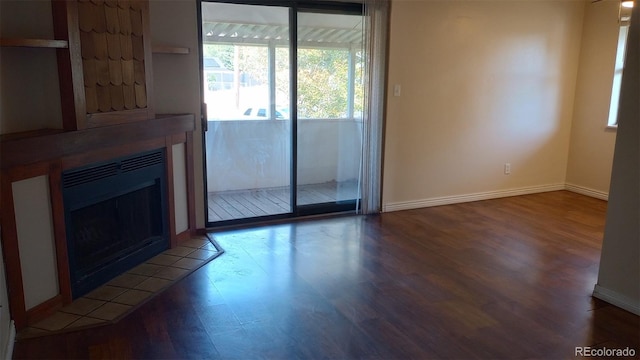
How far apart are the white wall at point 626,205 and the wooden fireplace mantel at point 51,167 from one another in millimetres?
2985

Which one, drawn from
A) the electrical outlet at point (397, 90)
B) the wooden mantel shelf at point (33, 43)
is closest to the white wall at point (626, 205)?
the electrical outlet at point (397, 90)

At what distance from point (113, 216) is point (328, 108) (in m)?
2.24

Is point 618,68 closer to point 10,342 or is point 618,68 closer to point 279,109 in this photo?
point 279,109


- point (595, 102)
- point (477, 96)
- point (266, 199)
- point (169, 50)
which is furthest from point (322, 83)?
point (595, 102)

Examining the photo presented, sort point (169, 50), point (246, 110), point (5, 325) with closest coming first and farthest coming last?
point (5, 325)
point (169, 50)
point (246, 110)

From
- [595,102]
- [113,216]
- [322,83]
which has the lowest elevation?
[113,216]

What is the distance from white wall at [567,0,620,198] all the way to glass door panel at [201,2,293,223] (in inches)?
144

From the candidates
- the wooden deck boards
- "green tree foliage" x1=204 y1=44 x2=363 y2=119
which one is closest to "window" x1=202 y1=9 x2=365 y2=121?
"green tree foliage" x1=204 y1=44 x2=363 y2=119

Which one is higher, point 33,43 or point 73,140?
point 33,43

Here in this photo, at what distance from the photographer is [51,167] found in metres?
2.54

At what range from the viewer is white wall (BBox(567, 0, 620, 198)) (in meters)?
5.25

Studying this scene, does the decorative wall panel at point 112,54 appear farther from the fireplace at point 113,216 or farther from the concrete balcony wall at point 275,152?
the concrete balcony wall at point 275,152

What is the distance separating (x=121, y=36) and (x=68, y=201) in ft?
3.52

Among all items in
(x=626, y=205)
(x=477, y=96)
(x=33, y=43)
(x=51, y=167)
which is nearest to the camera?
(x=33, y=43)
